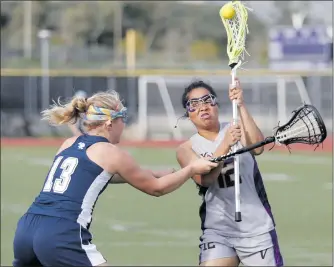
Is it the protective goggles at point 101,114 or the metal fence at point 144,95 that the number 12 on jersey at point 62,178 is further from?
the metal fence at point 144,95

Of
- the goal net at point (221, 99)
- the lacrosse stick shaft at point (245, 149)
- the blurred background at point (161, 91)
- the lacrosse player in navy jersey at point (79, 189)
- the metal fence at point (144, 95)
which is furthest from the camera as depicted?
the goal net at point (221, 99)

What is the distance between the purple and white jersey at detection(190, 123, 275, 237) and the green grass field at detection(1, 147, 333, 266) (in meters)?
3.80

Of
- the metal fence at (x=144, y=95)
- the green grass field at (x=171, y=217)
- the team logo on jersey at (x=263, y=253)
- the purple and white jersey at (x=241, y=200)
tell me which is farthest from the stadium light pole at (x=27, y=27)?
the team logo on jersey at (x=263, y=253)

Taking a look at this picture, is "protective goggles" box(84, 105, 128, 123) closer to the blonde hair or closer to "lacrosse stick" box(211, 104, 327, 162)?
the blonde hair

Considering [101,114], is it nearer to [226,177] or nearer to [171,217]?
[226,177]

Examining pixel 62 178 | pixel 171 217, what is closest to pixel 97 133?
pixel 62 178

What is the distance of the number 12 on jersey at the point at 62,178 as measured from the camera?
5965mm

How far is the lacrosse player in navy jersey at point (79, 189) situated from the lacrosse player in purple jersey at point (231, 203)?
0.66 metres

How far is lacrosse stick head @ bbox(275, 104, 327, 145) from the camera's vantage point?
633 cm

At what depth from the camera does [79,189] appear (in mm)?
5941

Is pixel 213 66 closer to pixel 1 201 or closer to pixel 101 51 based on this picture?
pixel 101 51

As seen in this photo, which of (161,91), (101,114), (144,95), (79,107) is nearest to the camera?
(101,114)

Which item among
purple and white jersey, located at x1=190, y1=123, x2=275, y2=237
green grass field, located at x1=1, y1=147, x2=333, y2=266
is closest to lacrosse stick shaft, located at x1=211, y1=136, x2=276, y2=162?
purple and white jersey, located at x1=190, y1=123, x2=275, y2=237

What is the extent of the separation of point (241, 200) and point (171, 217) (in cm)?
741
